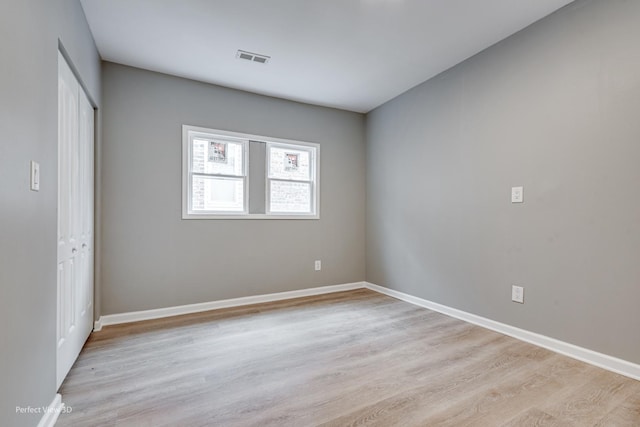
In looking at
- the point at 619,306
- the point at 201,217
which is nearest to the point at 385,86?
the point at 201,217

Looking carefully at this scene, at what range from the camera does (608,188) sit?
2074 millimetres

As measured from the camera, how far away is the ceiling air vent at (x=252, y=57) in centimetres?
285

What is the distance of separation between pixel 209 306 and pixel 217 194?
50.3 inches

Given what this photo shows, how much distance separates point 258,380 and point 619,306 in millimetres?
2440

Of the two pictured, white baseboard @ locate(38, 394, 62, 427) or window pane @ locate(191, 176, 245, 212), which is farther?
window pane @ locate(191, 176, 245, 212)

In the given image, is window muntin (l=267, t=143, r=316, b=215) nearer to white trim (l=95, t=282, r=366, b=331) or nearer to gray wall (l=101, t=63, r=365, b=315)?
gray wall (l=101, t=63, r=365, b=315)

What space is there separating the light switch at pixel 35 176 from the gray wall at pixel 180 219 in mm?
1753

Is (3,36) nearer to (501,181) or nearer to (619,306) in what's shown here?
(501,181)

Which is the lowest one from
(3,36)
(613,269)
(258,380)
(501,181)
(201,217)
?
(258,380)

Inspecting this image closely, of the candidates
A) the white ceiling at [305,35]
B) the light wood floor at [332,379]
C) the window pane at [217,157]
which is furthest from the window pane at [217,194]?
the light wood floor at [332,379]

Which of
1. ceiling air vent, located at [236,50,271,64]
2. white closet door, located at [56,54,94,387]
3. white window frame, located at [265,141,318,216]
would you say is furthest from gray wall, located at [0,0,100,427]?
white window frame, located at [265,141,318,216]

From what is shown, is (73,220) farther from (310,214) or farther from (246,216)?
(310,214)

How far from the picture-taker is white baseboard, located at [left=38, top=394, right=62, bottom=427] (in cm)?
145

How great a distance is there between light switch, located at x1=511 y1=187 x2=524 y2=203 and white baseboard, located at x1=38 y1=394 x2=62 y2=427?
3.38 meters
